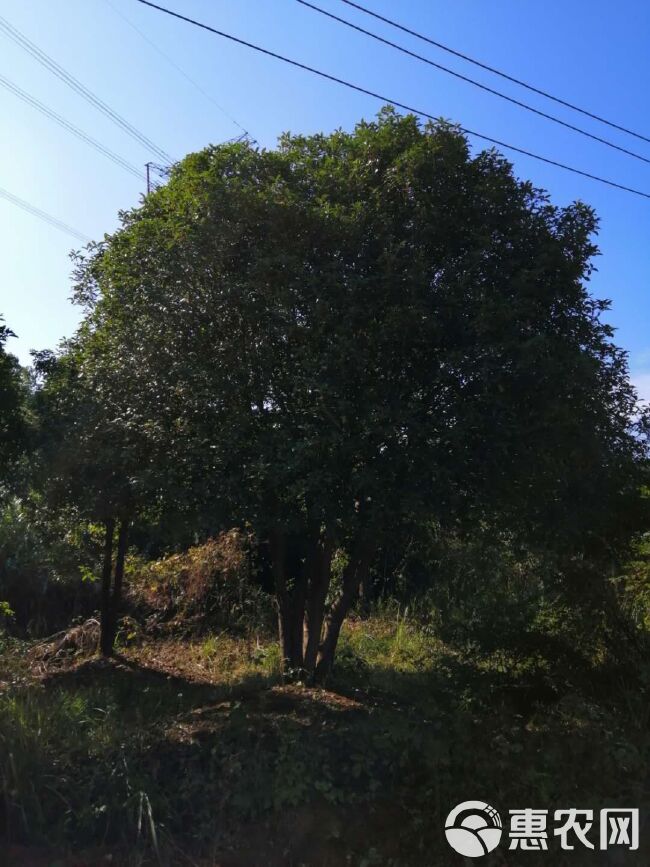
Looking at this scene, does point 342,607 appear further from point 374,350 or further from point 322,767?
point 374,350

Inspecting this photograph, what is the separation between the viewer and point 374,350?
4.58 meters

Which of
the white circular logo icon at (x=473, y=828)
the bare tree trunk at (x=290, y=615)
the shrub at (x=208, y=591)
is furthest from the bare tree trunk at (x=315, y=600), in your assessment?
the shrub at (x=208, y=591)

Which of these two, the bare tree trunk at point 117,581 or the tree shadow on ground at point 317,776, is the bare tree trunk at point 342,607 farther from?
the bare tree trunk at point 117,581

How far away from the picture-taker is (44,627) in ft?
32.1

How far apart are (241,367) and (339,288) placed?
83 centimetres

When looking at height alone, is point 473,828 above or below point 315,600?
below

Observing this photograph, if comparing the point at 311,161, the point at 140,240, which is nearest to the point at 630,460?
the point at 311,161

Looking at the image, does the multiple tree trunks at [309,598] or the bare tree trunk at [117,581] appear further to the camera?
the bare tree trunk at [117,581]

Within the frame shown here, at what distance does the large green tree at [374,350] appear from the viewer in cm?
435

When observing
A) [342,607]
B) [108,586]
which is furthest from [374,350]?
[108,586]

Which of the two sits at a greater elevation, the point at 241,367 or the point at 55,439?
the point at 241,367

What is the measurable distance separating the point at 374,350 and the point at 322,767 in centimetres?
247

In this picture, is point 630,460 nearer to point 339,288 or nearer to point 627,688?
point 627,688

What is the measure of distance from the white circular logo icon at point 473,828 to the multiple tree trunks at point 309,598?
1928mm
